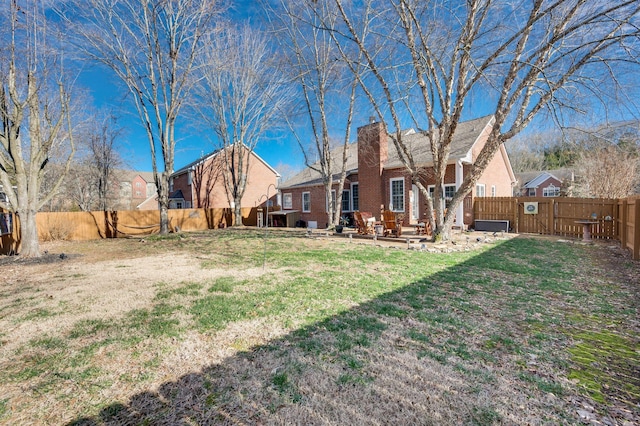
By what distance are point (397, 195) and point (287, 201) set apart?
34.2 ft

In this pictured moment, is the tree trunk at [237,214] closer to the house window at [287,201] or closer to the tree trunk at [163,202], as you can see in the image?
the house window at [287,201]

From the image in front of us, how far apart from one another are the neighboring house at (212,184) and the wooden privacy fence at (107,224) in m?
3.94

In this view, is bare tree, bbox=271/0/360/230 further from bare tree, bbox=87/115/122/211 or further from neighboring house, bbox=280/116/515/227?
bare tree, bbox=87/115/122/211

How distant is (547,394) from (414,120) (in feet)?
33.0

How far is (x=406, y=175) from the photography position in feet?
50.7

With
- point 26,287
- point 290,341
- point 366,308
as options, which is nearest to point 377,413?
point 290,341

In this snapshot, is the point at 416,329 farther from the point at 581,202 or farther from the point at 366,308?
the point at 581,202

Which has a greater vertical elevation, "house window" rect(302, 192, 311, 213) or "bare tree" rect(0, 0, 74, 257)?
"bare tree" rect(0, 0, 74, 257)

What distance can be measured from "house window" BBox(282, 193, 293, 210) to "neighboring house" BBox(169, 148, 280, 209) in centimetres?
184

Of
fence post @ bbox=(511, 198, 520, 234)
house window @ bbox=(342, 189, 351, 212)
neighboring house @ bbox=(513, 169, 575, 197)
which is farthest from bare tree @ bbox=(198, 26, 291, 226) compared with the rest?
neighboring house @ bbox=(513, 169, 575, 197)

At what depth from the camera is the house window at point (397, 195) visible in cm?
1586

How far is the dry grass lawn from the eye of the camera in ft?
7.26

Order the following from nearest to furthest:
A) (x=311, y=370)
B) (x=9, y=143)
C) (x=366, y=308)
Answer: (x=311, y=370) → (x=366, y=308) → (x=9, y=143)

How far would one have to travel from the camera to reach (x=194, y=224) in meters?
21.2
